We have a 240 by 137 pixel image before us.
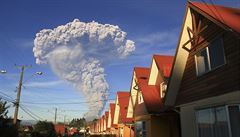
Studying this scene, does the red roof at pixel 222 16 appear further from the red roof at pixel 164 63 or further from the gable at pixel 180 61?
the red roof at pixel 164 63

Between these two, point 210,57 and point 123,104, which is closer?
point 210,57

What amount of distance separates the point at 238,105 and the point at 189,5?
6518 millimetres

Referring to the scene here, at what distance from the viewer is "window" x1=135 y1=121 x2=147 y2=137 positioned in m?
23.8

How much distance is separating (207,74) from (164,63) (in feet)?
39.7

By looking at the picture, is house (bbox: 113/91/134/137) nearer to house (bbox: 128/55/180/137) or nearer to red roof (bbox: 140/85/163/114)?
house (bbox: 128/55/180/137)

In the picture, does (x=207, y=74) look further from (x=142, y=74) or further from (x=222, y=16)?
(x=142, y=74)

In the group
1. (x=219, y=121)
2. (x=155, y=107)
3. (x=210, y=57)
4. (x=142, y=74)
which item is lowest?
(x=219, y=121)

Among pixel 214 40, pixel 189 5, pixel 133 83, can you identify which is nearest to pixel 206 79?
pixel 214 40

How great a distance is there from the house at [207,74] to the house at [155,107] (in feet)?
14.5

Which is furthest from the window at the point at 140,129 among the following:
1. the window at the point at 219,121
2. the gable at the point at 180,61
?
the window at the point at 219,121

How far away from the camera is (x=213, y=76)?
12.5m

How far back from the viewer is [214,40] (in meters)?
12.6

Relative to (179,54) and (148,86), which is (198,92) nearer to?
(179,54)

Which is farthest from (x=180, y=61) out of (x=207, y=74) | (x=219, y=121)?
(x=219, y=121)
